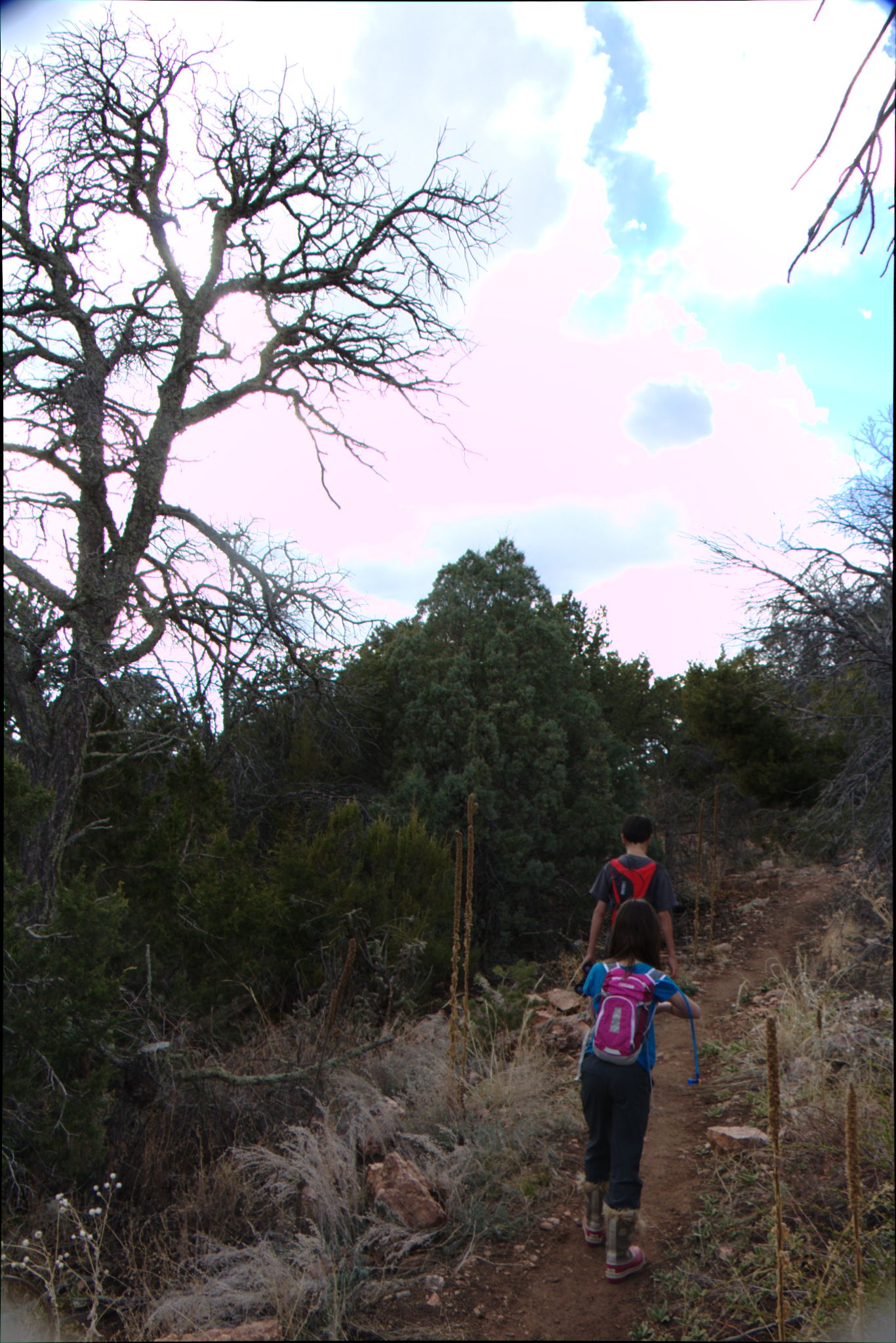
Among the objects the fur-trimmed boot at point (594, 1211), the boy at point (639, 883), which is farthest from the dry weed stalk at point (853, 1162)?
the boy at point (639, 883)

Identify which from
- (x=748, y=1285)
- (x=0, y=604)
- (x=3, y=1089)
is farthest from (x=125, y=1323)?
(x=0, y=604)

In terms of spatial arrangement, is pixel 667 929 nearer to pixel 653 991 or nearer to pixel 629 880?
pixel 629 880

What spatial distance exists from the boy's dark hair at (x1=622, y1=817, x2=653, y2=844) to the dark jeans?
1.22 m

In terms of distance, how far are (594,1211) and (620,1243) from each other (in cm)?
24

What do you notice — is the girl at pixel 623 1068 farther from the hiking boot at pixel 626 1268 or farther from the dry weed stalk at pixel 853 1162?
the dry weed stalk at pixel 853 1162

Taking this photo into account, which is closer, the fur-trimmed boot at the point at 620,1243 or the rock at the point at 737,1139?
the fur-trimmed boot at the point at 620,1243

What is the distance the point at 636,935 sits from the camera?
3688 millimetres

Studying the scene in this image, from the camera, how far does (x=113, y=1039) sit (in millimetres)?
5152

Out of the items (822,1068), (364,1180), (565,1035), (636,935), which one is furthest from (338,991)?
(822,1068)

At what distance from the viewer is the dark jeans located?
3533 millimetres

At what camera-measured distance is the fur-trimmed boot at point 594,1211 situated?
12.4 ft

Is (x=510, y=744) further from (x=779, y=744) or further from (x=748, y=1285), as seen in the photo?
(x=748, y=1285)

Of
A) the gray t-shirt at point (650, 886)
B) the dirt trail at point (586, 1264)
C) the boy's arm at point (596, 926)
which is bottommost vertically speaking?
the dirt trail at point (586, 1264)

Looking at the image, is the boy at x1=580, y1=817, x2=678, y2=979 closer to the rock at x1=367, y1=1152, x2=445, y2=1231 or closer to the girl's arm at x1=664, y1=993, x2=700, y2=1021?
the girl's arm at x1=664, y1=993, x2=700, y2=1021
